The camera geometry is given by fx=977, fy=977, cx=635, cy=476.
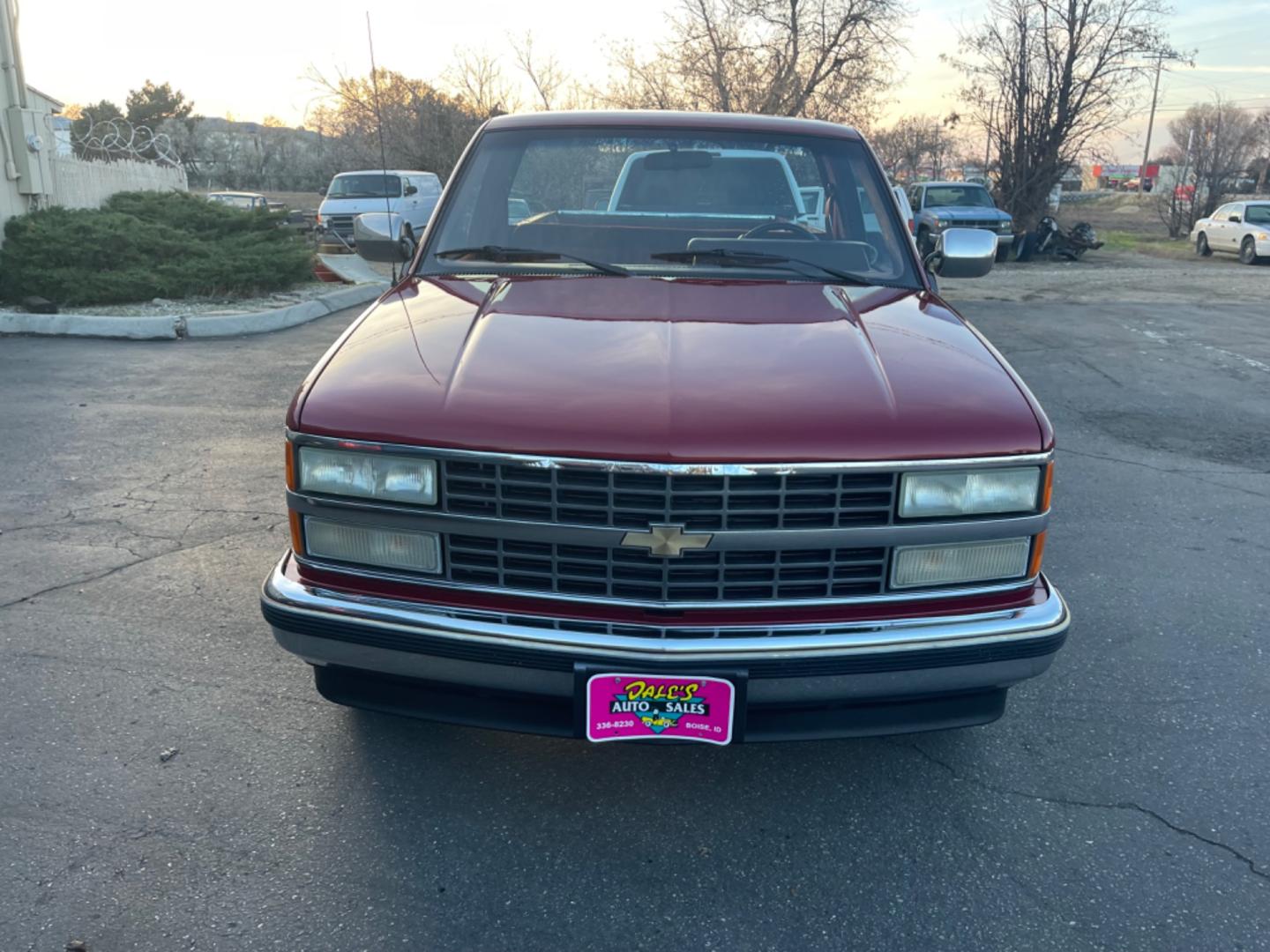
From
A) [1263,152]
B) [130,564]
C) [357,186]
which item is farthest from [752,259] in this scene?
[1263,152]

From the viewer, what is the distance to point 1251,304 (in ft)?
45.8

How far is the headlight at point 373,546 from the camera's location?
7.43 ft

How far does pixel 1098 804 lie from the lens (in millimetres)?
2586

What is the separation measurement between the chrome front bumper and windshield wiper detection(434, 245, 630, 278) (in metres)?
1.37

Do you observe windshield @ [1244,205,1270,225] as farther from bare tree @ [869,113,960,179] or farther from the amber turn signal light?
the amber turn signal light

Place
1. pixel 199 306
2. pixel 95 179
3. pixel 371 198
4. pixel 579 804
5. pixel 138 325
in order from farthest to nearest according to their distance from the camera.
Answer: pixel 371 198 → pixel 95 179 → pixel 199 306 → pixel 138 325 → pixel 579 804

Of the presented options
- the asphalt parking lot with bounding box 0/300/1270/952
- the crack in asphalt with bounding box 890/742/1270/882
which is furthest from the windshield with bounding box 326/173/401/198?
the crack in asphalt with bounding box 890/742/1270/882

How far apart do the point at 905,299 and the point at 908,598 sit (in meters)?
1.18

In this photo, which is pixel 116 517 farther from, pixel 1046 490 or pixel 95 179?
pixel 95 179

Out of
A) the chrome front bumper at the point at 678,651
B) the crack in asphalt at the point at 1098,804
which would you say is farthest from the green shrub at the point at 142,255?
the crack in asphalt at the point at 1098,804

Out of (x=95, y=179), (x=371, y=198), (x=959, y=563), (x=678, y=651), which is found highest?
(x=95, y=179)

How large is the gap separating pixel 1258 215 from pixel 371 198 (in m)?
19.6

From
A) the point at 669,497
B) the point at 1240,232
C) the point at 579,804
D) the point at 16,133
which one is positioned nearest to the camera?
the point at 669,497

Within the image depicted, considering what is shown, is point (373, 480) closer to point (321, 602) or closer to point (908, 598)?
point (321, 602)
